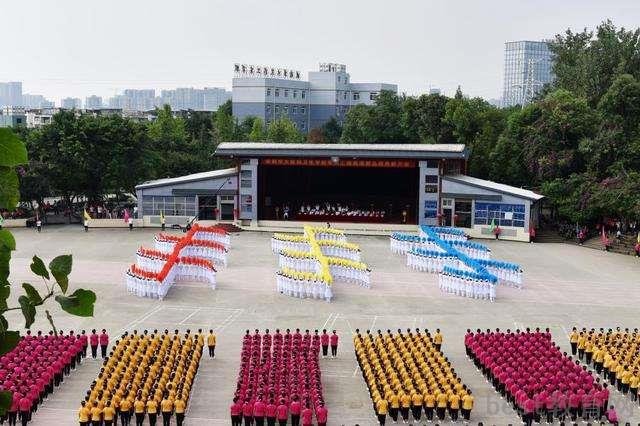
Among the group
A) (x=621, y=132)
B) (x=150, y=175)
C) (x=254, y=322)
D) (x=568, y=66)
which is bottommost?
(x=254, y=322)

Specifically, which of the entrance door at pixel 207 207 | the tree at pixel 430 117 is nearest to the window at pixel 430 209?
the entrance door at pixel 207 207

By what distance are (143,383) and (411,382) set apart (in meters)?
4.98

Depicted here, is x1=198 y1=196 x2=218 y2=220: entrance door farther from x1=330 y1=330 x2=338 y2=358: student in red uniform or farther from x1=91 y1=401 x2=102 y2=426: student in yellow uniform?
x1=91 y1=401 x2=102 y2=426: student in yellow uniform

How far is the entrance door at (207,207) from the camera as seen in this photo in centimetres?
3834

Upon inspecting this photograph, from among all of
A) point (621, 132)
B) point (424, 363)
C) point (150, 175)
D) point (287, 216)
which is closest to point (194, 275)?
point (424, 363)

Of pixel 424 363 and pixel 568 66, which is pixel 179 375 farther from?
pixel 568 66

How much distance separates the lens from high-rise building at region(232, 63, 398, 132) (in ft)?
240

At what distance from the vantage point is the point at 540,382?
1387 cm

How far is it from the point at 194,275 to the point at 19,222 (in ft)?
54.9

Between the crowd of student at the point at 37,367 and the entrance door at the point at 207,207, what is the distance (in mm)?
21305

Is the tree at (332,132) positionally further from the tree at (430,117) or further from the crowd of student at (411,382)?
the crowd of student at (411,382)

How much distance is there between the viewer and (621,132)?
36.3m

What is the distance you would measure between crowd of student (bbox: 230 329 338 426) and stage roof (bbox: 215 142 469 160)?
68.3ft

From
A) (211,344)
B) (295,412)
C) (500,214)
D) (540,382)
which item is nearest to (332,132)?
(500,214)
